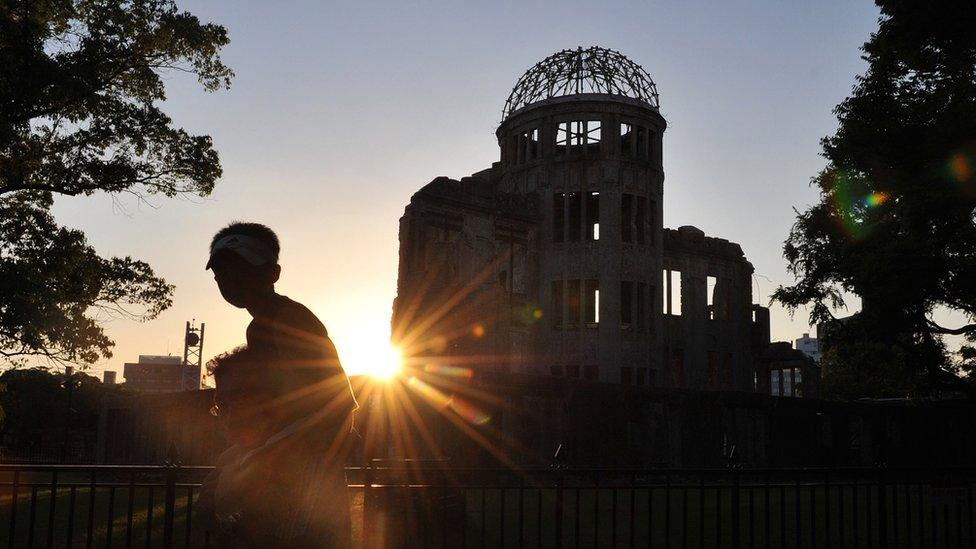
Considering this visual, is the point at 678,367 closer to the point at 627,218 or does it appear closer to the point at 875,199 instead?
the point at 627,218

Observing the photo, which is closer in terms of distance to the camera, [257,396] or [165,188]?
[257,396]

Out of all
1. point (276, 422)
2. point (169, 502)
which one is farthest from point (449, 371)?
point (276, 422)

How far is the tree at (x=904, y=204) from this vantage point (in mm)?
16516

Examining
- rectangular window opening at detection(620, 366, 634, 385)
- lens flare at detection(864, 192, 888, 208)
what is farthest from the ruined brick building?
lens flare at detection(864, 192, 888, 208)

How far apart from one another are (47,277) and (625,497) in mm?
15338

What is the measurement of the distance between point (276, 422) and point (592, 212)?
38.3m

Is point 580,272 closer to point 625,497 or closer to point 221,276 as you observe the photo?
point 625,497

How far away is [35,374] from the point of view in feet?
186

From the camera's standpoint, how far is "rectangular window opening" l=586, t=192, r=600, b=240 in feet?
131

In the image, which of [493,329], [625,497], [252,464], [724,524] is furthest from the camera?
[493,329]

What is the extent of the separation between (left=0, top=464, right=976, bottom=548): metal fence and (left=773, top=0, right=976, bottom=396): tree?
4.55 metres

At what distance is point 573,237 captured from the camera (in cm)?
3950

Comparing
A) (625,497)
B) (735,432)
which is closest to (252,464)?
Answer: (625,497)

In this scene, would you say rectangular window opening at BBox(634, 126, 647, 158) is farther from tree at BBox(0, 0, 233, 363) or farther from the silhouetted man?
the silhouetted man
